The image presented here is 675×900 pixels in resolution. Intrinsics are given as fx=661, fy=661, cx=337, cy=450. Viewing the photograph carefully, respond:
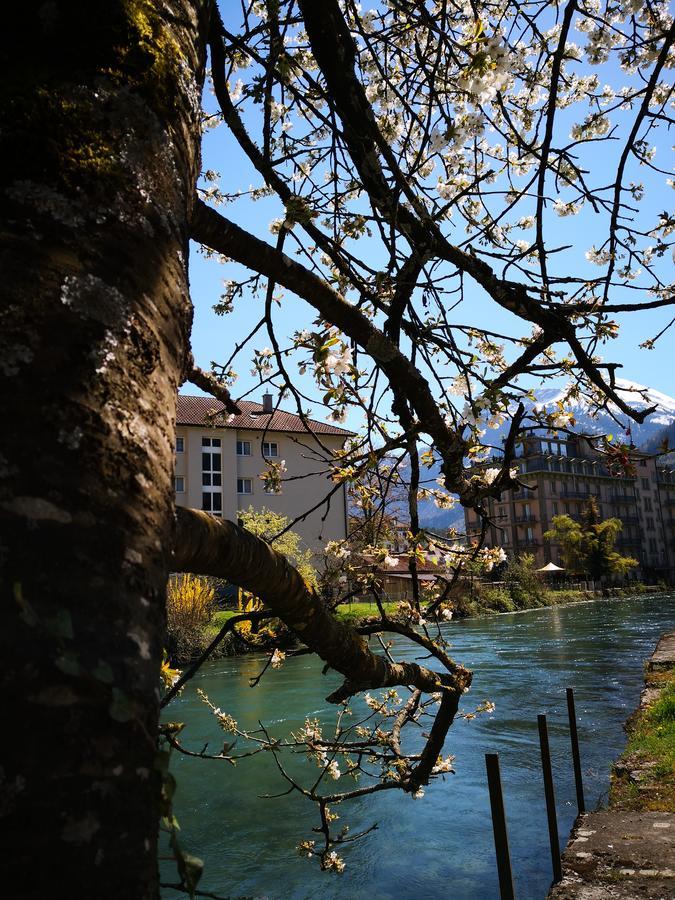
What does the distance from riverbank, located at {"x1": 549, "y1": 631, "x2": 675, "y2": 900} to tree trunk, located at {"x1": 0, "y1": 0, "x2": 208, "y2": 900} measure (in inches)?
149

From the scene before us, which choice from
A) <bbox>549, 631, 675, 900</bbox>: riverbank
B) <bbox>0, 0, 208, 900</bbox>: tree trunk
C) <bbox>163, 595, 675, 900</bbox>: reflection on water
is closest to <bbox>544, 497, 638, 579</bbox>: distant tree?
<bbox>163, 595, 675, 900</bbox>: reflection on water

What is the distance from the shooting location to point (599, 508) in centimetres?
6975

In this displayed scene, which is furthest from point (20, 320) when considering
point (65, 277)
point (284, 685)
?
point (284, 685)

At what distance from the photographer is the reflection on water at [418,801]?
5.82 meters

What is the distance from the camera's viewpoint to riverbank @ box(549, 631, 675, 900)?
3.53 m

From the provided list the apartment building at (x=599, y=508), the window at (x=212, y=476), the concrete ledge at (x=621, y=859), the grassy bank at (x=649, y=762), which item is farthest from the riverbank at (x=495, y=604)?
the concrete ledge at (x=621, y=859)

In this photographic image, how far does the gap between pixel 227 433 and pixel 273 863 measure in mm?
33033

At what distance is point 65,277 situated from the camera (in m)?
0.70

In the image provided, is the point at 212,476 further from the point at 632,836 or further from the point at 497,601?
the point at 632,836

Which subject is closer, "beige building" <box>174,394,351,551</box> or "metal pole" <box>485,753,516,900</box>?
"metal pole" <box>485,753,516,900</box>

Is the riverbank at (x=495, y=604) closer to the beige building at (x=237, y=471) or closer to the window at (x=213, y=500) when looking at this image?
the beige building at (x=237, y=471)

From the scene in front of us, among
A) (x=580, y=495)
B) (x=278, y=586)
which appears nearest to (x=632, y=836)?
(x=278, y=586)

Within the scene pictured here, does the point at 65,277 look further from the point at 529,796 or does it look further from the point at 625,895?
the point at 529,796

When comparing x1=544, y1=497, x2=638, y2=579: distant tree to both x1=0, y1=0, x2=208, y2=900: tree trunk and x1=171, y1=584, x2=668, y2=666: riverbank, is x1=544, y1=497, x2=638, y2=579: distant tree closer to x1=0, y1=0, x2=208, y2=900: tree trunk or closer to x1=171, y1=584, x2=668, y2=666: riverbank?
x1=171, y1=584, x2=668, y2=666: riverbank
